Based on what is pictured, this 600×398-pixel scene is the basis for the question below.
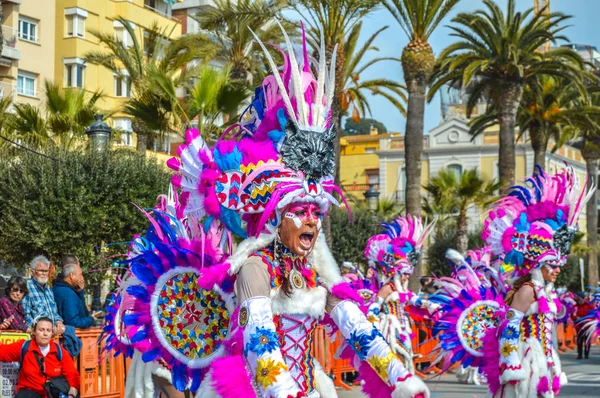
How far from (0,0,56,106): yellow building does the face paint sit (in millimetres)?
31992

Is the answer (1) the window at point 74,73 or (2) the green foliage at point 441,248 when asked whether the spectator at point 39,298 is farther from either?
(2) the green foliage at point 441,248

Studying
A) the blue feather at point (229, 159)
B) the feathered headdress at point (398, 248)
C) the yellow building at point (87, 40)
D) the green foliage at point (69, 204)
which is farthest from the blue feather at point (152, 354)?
the yellow building at point (87, 40)

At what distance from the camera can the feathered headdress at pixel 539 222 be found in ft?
27.9

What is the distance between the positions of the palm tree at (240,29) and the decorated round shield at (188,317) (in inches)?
488

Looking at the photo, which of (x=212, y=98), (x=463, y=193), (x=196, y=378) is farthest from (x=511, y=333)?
(x=463, y=193)

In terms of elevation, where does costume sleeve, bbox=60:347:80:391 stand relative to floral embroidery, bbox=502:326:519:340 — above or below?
below

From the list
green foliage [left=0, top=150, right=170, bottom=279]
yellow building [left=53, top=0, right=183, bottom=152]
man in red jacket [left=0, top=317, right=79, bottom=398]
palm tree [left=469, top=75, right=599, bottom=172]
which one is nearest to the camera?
man in red jacket [left=0, top=317, right=79, bottom=398]

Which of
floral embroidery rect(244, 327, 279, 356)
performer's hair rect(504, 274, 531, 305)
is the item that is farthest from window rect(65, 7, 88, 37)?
floral embroidery rect(244, 327, 279, 356)

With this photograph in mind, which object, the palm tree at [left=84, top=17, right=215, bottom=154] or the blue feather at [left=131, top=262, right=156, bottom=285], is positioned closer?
the blue feather at [left=131, top=262, right=156, bottom=285]

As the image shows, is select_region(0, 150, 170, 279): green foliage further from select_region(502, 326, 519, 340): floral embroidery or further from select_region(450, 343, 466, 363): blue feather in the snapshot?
select_region(502, 326, 519, 340): floral embroidery

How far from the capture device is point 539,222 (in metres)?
8.63

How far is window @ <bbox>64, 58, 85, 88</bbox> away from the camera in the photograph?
129 feet

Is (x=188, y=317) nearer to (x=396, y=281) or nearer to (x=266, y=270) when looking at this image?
(x=266, y=270)

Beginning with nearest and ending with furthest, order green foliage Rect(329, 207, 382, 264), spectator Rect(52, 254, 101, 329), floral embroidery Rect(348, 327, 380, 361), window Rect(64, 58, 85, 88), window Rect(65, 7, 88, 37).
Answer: floral embroidery Rect(348, 327, 380, 361) < spectator Rect(52, 254, 101, 329) < green foliage Rect(329, 207, 382, 264) < window Rect(65, 7, 88, 37) < window Rect(64, 58, 85, 88)
